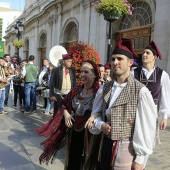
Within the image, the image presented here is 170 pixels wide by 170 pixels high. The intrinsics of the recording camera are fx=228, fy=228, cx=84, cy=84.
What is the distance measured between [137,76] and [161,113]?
618 millimetres

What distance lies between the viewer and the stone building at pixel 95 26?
27.2ft

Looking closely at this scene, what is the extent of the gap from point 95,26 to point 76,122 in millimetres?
10858

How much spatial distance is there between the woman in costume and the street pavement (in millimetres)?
797

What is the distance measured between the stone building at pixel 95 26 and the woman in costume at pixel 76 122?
5752 mm

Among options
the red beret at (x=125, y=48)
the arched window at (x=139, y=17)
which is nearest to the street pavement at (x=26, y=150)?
the red beret at (x=125, y=48)

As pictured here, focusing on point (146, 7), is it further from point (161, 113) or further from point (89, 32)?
point (161, 113)

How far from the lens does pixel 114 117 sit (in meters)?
1.87

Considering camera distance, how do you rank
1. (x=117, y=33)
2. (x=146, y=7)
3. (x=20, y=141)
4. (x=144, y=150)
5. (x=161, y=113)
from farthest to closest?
1. (x=117, y=33)
2. (x=146, y=7)
3. (x=20, y=141)
4. (x=161, y=113)
5. (x=144, y=150)

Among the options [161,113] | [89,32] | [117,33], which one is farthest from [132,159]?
[89,32]

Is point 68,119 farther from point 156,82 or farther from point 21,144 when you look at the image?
point 21,144

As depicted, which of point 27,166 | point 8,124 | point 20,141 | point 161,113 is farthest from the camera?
point 8,124

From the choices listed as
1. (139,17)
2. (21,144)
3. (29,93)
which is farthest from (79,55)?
(139,17)

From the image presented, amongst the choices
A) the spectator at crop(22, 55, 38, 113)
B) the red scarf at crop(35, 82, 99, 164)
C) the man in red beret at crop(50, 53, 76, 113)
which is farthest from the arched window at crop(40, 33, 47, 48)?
the red scarf at crop(35, 82, 99, 164)

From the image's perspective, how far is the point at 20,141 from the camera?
15.6 ft
